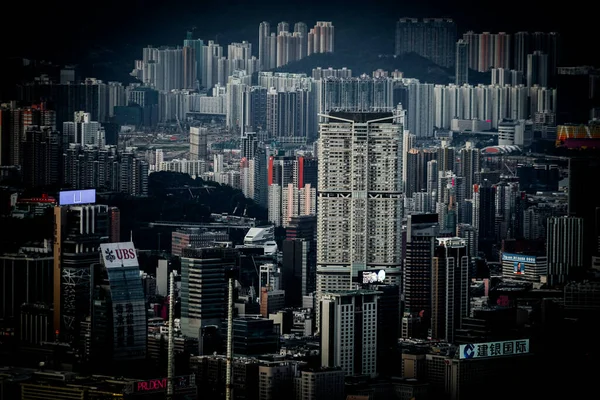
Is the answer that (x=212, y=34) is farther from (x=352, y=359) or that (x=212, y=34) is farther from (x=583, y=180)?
(x=352, y=359)

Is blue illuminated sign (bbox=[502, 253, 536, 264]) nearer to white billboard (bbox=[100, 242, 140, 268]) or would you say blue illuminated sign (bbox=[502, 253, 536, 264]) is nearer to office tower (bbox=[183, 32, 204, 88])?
white billboard (bbox=[100, 242, 140, 268])

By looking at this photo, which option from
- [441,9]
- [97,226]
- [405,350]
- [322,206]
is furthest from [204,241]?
[441,9]

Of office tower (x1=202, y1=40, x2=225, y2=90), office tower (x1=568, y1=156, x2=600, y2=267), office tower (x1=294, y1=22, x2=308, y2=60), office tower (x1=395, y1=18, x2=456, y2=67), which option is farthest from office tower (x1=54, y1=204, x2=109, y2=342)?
office tower (x1=202, y1=40, x2=225, y2=90)

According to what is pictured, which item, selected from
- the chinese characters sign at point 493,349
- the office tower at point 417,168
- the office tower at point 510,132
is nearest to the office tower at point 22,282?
the chinese characters sign at point 493,349

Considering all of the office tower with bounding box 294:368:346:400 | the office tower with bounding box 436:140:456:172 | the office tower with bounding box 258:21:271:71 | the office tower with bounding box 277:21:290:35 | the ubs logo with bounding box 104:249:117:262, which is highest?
the office tower with bounding box 277:21:290:35

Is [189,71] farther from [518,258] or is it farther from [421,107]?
[518,258]

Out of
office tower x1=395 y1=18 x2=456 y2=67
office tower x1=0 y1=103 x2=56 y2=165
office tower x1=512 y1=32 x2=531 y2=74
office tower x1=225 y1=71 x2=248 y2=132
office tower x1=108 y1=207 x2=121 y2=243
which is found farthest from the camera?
office tower x1=225 y1=71 x2=248 y2=132
